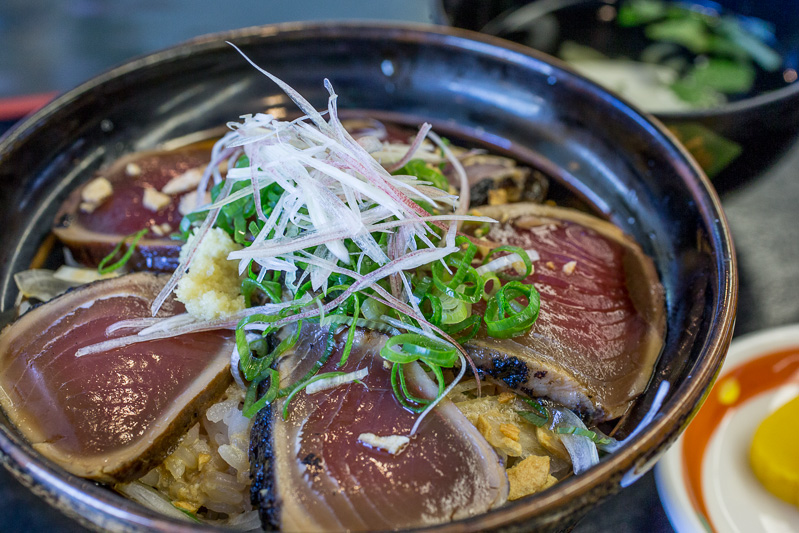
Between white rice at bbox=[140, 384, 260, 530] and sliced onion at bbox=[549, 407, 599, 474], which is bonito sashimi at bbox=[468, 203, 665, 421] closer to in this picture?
sliced onion at bbox=[549, 407, 599, 474]

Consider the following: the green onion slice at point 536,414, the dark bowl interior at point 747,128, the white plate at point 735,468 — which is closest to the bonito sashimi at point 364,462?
the green onion slice at point 536,414

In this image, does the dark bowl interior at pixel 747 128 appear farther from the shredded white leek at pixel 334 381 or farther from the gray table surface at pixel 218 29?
the shredded white leek at pixel 334 381

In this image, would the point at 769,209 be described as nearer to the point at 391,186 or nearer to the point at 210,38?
the point at 391,186

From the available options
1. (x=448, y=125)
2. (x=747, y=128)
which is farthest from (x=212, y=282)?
Answer: (x=747, y=128)

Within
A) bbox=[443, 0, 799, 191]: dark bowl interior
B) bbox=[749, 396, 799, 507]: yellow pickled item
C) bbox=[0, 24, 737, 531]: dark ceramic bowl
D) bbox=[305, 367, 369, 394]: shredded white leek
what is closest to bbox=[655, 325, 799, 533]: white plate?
bbox=[749, 396, 799, 507]: yellow pickled item

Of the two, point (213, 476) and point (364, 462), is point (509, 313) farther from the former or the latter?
point (213, 476)
